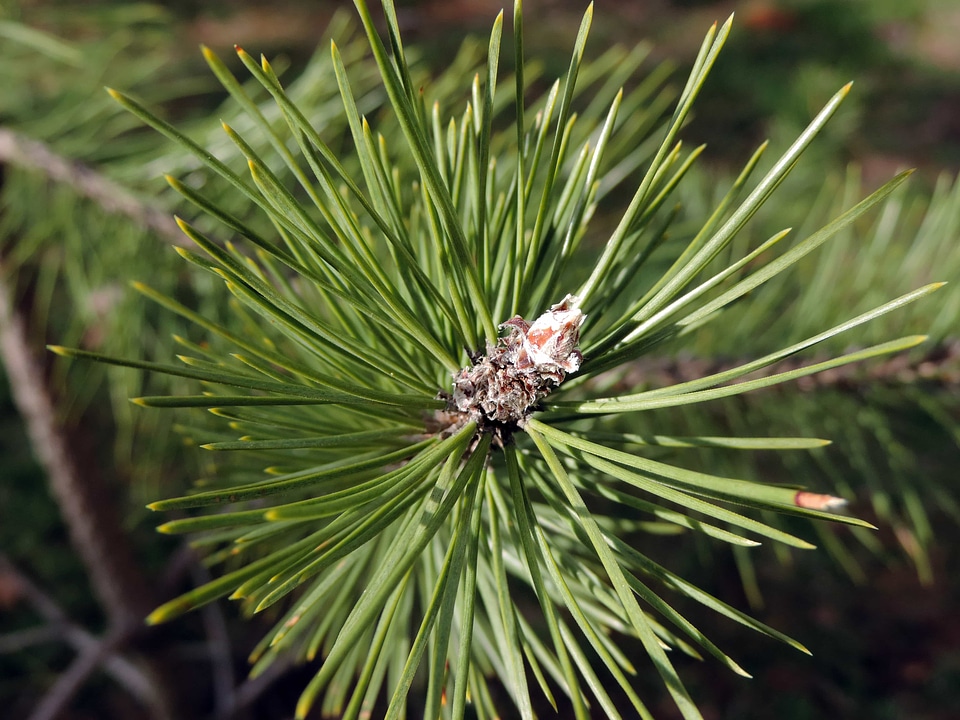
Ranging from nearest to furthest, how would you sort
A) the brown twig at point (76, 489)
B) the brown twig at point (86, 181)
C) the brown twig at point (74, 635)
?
the brown twig at point (86, 181) → the brown twig at point (76, 489) → the brown twig at point (74, 635)

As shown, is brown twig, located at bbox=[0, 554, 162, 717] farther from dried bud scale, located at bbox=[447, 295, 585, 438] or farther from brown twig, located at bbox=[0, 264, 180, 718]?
dried bud scale, located at bbox=[447, 295, 585, 438]

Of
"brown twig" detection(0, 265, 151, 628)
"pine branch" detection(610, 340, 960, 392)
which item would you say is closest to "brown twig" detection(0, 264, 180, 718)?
"brown twig" detection(0, 265, 151, 628)

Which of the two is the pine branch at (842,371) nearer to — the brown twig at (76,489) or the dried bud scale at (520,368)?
the dried bud scale at (520,368)

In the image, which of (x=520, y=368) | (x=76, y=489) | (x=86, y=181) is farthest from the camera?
(x=76, y=489)

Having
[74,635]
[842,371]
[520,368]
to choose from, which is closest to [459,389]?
[520,368]

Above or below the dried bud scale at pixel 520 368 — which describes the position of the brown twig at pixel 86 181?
above

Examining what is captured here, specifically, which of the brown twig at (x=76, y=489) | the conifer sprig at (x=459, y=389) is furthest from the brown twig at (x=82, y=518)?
the conifer sprig at (x=459, y=389)

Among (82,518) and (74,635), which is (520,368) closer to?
(82,518)

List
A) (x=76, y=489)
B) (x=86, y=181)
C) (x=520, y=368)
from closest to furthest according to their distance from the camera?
(x=520, y=368) < (x=86, y=181) < (x=76, y=489)
